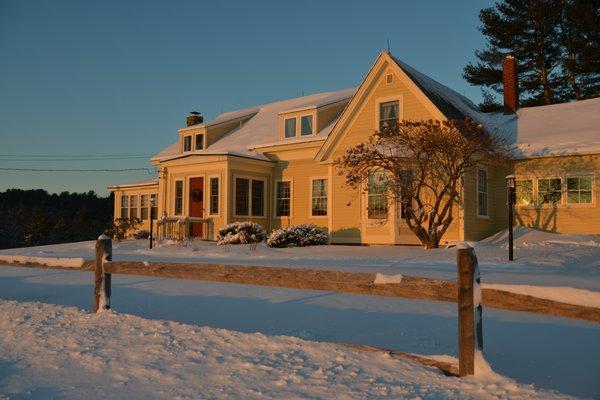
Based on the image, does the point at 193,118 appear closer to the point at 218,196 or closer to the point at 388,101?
the point at 218,196

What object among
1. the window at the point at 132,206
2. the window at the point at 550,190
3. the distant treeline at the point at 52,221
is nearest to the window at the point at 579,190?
the window at the point at 550,190

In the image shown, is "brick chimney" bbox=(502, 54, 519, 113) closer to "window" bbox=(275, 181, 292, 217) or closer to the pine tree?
"window" bbox=(275, 181, 292, 217)

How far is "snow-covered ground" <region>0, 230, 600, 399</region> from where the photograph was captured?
4203 millimetres

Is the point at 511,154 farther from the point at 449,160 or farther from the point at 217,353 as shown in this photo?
the point at 217,353

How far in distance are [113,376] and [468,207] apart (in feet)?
52.7

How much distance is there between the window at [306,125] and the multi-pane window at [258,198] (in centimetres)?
309

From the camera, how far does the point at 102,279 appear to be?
7.36m

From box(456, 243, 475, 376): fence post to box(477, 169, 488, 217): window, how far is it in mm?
15678

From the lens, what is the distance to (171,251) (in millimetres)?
18828

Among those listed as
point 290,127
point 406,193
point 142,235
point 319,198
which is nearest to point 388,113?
point 406,193

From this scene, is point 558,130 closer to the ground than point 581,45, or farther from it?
closer to the ground

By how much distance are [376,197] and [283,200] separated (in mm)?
6308

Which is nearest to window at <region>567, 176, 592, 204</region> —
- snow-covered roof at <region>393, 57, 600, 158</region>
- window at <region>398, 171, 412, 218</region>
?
snow-covered roof at <region>393, 57, 600, 158</region>

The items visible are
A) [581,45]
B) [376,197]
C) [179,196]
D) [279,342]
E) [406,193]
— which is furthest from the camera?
[581,45]
